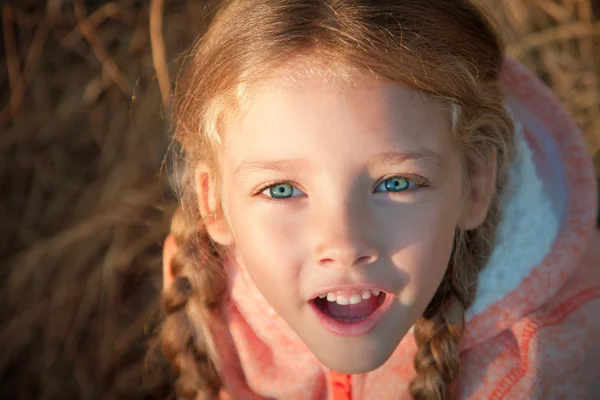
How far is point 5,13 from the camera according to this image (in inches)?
93.0

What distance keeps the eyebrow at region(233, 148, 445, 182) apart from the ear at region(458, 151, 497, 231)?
0.55 feet

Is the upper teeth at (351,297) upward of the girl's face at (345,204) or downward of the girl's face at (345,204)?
downward

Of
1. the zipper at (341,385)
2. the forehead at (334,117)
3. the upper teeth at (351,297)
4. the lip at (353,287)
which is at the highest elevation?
the forehead at (334,117)

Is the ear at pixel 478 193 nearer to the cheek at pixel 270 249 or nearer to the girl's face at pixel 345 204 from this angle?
the girl's face at pixel 345 204

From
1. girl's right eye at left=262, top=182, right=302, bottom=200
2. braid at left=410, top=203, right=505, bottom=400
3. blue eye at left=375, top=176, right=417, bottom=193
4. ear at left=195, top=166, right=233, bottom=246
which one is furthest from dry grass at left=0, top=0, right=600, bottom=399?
blue eye at left=375, top=176, right=417, bottom=193

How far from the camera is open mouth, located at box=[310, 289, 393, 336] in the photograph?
1281mm

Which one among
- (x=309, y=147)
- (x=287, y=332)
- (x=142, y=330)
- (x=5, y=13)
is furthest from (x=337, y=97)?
(x=5, y=13)

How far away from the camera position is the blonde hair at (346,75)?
1.24m

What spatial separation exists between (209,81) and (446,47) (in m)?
0.45

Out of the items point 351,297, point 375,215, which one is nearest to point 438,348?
point 351,297

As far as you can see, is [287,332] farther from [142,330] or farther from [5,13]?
[5,13]

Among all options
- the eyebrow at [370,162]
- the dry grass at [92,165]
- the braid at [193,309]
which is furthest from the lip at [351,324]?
the dry grass at [92,165]

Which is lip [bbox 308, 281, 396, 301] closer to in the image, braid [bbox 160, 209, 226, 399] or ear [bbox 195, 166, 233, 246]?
ear [bbox 195, 166, 233, 246]

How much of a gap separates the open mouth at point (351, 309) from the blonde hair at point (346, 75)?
0.70 ft
